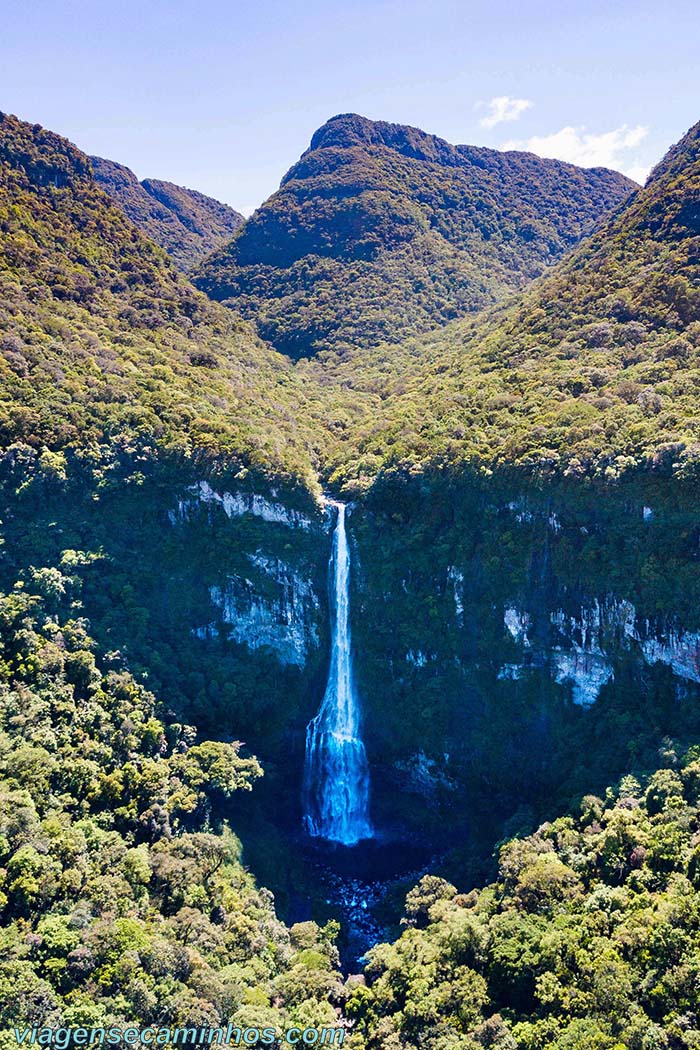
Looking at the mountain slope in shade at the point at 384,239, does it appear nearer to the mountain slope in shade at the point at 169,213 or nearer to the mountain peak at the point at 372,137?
the mountain peak at the point at 372,137

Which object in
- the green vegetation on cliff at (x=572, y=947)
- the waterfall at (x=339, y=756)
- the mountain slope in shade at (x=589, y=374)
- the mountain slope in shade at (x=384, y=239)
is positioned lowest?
the green vegetation on cliff at (x=572, y=947)

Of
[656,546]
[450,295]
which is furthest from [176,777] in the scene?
[450,295]

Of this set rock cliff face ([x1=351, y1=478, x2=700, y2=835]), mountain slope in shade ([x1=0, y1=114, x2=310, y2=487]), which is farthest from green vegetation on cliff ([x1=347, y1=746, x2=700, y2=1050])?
mountain slope in shade ([x1=0, y1=114, x2=310, y2=487])

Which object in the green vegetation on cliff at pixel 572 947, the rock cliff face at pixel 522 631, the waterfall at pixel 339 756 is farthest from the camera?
the waterfall at pixel 339 756

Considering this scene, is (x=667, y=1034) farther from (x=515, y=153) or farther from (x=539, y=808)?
(x=515, y=153)

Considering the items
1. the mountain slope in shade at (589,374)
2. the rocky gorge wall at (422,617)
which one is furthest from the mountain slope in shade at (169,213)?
the rocky gorge wall at (422,617)

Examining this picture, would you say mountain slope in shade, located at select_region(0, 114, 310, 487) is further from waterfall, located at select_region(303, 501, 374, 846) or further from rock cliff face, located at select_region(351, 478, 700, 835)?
waterfall, located at select_region(303, 501, 374, 846)

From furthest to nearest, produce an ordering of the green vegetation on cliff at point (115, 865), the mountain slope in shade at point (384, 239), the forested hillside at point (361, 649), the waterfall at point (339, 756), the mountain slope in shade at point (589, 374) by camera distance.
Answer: the mountain slope in shade at point (384, 239), the waterfall at point (339, 756), the mountain slope in shade at point (589, 374), the forested hillside at point (361, 649), the green vegetation on cliff at point (115, 865)
